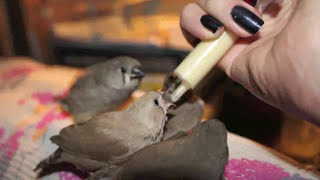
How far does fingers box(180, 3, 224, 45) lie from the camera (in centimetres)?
105

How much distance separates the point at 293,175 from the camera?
40.2 inches

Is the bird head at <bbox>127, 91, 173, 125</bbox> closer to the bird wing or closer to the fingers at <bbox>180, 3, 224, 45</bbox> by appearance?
the bird wing

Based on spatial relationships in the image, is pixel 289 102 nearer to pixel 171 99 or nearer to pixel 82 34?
pixel 171 99

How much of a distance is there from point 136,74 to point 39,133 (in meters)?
0.52

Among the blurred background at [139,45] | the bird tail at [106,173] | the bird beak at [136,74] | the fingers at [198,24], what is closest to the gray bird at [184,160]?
the bird tail at [106,173]

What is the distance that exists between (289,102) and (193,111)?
0.48 meters

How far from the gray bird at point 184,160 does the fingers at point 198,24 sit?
305 millimetres

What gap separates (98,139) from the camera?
1188 millimetres

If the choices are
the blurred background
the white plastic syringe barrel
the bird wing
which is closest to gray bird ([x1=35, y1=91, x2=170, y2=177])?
→ the bird wing

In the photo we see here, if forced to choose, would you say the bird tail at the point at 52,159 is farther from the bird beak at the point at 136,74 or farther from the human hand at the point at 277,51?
the human hand at the point at 277,51

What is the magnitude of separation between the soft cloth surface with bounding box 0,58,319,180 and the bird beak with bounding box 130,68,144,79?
19 centimetres

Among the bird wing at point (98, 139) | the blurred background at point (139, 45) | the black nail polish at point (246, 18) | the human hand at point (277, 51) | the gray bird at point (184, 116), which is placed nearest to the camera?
the human hand at point (277, 51)

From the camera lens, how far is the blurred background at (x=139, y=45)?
1479 mm

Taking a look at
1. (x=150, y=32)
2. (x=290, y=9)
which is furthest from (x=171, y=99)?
(x=150, y=32)
